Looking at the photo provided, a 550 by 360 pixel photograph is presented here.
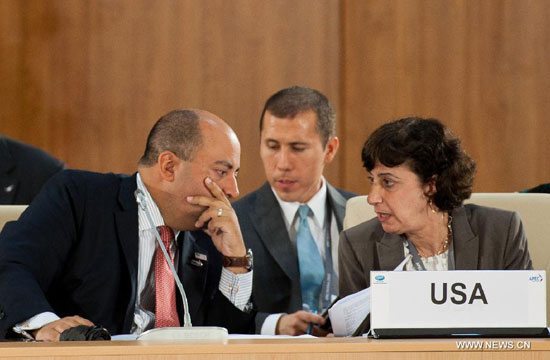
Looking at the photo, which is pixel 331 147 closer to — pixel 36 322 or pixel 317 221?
pixel 317 221

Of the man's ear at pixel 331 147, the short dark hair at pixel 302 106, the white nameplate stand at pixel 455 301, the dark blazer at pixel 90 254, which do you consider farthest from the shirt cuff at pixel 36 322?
the man's ear at pixel 331 147

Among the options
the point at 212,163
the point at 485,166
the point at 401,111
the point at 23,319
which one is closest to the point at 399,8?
the point at 401,111

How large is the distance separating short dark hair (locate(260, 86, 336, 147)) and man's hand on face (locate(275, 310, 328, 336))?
124 cm

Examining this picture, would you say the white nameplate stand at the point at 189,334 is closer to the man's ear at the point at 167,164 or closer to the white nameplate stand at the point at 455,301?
the white nameplate stand at the point at 455,301

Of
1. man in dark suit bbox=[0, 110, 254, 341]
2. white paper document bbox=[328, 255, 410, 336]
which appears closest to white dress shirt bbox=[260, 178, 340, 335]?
man in dark suit bbox=[0, 110, 254, 341]

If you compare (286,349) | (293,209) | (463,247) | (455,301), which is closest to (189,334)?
(286,349)

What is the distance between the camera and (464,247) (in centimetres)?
271

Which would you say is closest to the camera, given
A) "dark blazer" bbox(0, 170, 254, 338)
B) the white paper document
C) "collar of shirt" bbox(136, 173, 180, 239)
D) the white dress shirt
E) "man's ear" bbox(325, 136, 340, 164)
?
the white paper document

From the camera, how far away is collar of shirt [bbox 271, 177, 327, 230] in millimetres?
3570

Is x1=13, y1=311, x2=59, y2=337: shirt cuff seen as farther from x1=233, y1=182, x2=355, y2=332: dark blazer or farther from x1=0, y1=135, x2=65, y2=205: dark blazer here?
x1=0, y1=135, x2=65, y2=205: dark blazer

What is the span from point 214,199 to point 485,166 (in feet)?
8.04

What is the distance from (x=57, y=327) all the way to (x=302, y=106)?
198 centimetres

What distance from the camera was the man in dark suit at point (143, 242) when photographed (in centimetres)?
243

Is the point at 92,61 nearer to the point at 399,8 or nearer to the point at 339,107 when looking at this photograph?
the point at 339,107
